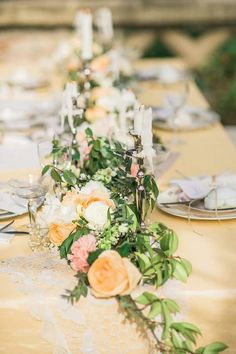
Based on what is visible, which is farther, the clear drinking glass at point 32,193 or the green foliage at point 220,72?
the green foliage at point 220,72

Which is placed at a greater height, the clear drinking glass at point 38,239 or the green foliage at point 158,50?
the green foliage at point 158,50

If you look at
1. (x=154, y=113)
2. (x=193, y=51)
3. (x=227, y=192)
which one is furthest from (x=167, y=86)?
(x=193, y=51)

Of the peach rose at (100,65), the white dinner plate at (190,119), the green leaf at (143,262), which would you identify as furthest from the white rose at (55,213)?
the peach rose at (100,65)

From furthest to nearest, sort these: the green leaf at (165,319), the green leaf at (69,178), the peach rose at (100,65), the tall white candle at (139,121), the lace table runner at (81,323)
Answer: the peach rose at (100,65) → the green leaf at (69,178) → the tall white candle at (139,121) → the lace table runner at (81,323) → the green leaf at (165,319)

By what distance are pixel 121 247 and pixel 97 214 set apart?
11cm

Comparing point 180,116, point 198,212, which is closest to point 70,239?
point 198,212

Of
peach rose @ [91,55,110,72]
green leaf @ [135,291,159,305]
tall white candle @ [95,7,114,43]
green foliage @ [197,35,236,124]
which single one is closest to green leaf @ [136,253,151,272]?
green leaf @ [135,291,159,305]

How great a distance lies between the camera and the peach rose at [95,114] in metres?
3.12

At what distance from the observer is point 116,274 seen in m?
1.78

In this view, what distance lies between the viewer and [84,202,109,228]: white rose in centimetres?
194

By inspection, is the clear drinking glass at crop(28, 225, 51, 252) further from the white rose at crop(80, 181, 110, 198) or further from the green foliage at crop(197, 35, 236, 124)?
the green foliage at crop(197, 35, 236, 124)

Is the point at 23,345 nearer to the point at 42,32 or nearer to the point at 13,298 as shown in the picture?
the point at 13,298

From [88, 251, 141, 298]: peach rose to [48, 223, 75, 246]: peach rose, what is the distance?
0.23m

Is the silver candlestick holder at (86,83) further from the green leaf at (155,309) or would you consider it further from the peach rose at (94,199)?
the green leaf at (155,309)
